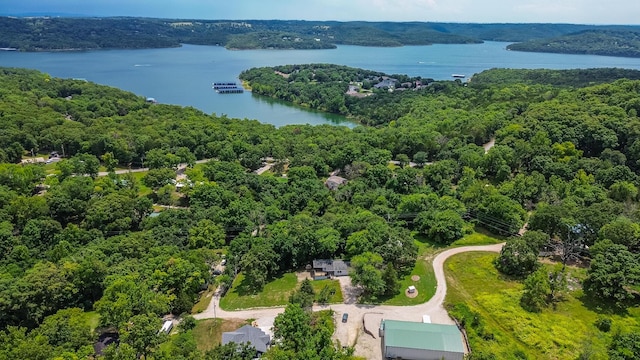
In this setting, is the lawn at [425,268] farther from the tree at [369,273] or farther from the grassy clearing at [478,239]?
the tree at [369,273]

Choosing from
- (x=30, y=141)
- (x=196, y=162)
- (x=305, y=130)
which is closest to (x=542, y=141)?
(x=305, y=130)

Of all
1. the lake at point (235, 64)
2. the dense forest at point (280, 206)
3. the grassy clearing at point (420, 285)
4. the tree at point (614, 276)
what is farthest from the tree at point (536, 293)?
the lake at point (235, 64)

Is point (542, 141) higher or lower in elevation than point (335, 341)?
higher

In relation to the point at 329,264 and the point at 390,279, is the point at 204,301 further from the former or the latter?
the point at 390,279

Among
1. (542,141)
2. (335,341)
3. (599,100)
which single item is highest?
(599,100)

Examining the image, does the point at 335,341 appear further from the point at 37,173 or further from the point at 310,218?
the point at 37,173

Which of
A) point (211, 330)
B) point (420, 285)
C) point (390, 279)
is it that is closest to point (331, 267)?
point (390, 279)
